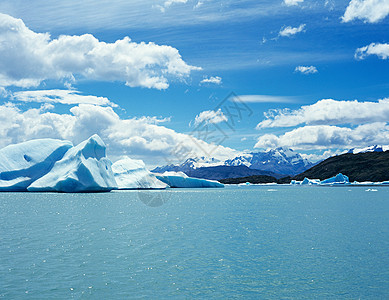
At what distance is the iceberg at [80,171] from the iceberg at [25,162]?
7.41ft

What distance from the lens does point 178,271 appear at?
13.0m

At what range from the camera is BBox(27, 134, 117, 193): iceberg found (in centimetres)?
5609

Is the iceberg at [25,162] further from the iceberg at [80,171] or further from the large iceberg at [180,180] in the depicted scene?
the large iceberg at [180,180]

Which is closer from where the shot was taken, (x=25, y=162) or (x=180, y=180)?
(x=25, y=162)

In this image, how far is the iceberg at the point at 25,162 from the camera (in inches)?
2395

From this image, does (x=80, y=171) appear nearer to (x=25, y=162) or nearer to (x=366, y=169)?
(x=25, y=162)

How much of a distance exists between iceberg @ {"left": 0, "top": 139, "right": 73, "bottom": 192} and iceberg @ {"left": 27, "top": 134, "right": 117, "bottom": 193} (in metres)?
2.26

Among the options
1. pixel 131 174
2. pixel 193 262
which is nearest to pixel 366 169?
pixel 131 174

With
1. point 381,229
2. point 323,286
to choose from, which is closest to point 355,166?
point 381,229

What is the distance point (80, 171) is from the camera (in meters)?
55.9

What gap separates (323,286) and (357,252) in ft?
18.6

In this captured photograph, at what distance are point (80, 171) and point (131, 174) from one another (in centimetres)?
2814

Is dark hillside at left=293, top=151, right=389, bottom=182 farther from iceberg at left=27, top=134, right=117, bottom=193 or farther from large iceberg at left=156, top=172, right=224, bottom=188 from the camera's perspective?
iceberg at left=27, top=134, right=117, bottom=193

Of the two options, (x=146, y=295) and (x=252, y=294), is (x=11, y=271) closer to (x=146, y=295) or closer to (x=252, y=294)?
(x=146, y=295)
